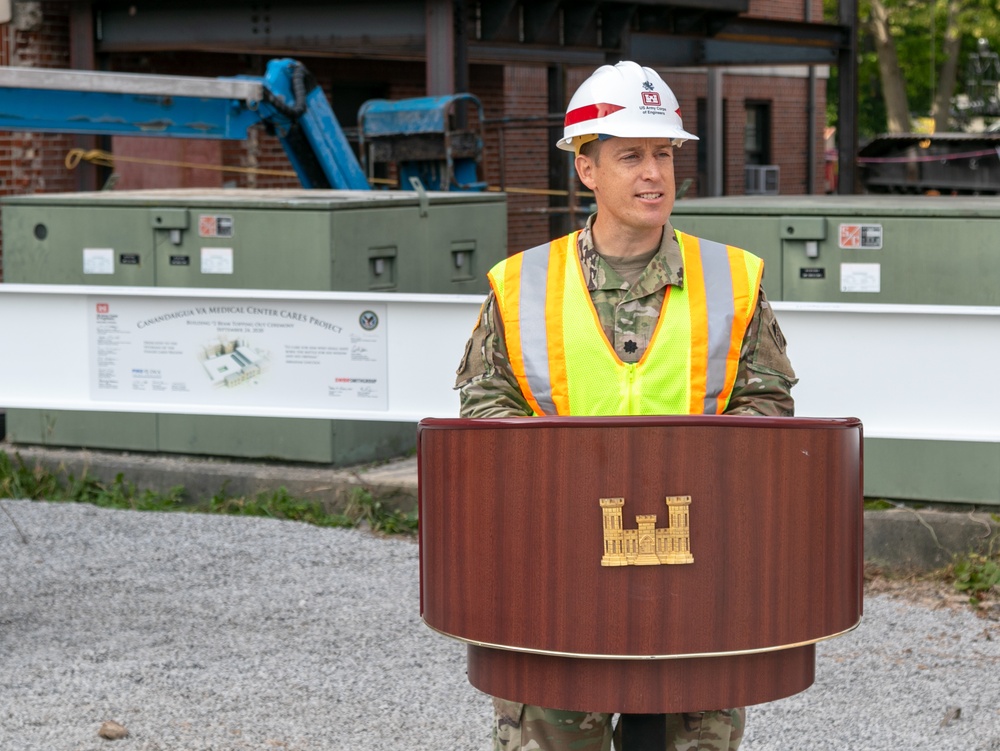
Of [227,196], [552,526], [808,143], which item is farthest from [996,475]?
[808,143]

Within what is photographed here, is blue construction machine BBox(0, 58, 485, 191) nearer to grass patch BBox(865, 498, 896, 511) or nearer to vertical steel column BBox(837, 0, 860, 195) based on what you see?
grass patch BBox(865, 498, 896, 511)

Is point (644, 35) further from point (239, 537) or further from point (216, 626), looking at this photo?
point (216, 626)

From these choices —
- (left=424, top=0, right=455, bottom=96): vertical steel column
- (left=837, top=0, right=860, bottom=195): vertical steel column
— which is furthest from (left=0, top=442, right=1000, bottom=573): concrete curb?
(left=837, top=0, right=860, bottom=195): vertical steel column

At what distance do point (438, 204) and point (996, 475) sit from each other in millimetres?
3195

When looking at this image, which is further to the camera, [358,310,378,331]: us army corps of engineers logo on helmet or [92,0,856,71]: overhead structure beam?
[92,0,856,71]: overhead structure beam

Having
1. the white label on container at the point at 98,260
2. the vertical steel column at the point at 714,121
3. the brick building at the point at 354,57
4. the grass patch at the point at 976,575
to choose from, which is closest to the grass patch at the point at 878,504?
the grass patch at the point at 976,575

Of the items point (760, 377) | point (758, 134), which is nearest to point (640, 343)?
point (760, 377)

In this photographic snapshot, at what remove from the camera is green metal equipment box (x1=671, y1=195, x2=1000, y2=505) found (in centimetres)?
647

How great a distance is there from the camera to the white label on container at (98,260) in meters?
7.99

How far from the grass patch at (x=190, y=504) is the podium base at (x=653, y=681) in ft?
15.3

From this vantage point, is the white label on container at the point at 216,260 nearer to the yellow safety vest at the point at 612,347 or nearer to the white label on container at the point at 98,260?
the white label on container at the point at 98,260

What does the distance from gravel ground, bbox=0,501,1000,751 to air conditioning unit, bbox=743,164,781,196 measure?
59.8 ft

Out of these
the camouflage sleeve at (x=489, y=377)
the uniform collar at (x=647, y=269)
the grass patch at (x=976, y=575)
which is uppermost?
the uniform collar at (x=647, y=269)

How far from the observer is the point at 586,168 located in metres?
2.89
